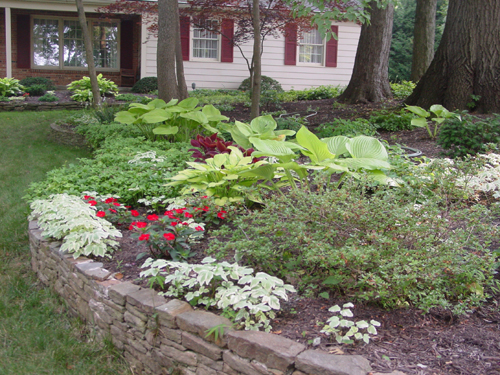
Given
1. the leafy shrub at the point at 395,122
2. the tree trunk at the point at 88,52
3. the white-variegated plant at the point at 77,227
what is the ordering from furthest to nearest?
the tree trunk at the point at 88,52
the leafy shrub at the point at 395,122
the white-variegated plant at the point at 77,227

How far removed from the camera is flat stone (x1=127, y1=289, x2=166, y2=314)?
2.49m

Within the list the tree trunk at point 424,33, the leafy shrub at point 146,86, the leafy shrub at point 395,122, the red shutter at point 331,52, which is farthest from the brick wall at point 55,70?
the leafy shrub at point 395,122

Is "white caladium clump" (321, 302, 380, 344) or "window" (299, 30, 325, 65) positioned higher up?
"window" (299, 30, 325, 65)

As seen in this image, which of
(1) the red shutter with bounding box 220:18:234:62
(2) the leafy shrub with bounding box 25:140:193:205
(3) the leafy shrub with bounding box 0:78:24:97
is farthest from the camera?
(1) the red shutter with bounding box 220:18:234:62

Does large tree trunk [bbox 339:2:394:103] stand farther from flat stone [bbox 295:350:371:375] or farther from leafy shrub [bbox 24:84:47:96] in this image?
flat stone [bbox 295:350:371:375]

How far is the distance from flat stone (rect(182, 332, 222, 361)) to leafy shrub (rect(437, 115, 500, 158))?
3.70 m

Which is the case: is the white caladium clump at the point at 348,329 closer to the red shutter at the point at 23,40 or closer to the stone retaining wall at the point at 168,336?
the stone retaining wall at the point at 168,336

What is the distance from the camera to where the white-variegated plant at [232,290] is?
220 cm

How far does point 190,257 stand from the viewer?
3.10 meters

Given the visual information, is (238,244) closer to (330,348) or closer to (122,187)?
(330,348)

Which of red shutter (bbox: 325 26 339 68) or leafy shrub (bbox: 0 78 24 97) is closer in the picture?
leafy shrub (bbox: 0 78 24 97)

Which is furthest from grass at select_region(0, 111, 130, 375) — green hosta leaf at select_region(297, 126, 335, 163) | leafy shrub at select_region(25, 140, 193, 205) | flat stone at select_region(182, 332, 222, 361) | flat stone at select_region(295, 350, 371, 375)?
green hosta leaf at select_region(297, 126, 335, 163)

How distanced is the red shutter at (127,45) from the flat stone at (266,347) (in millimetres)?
15042

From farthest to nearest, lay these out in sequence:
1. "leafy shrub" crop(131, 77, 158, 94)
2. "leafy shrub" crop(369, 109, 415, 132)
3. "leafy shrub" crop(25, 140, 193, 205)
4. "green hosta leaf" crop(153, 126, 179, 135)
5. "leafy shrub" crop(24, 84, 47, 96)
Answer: "leafy shrub" crop(131, 77, 158, 94) → "leafy shrub" crop(24, 84, 47, 96) → "leafy shrub" crop(369, 109, 415, 132) → "green hosta leaf" crop(153, 126, 179, 135) → "leafy shrub" crop(25, 140, 193, 205)
